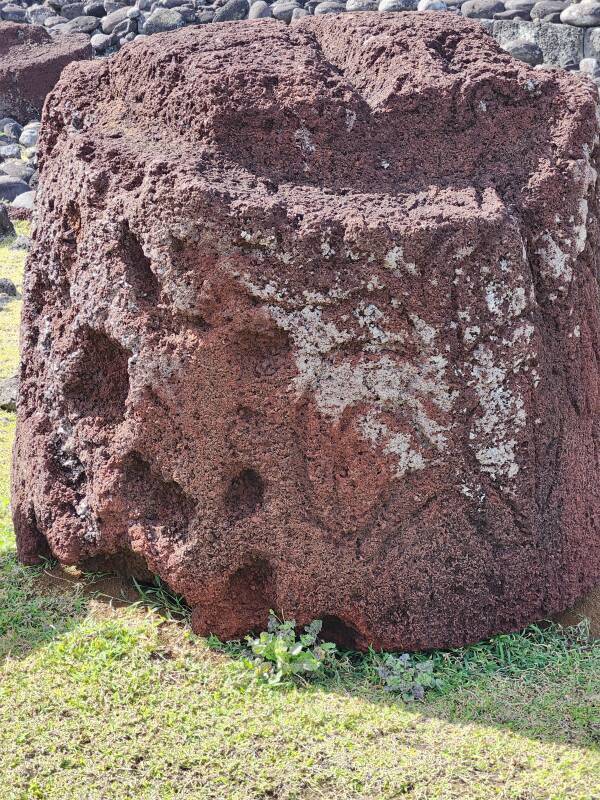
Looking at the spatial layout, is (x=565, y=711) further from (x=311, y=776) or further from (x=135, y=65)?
(x=135, y=65)

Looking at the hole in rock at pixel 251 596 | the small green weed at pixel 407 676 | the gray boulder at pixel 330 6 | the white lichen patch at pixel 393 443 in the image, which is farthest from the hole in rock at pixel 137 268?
the gray boulder at pixel 330 6

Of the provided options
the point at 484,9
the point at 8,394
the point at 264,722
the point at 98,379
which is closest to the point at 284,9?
the point at 484,9

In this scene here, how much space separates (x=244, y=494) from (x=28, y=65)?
1093 cm

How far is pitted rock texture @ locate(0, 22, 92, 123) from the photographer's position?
1251cm

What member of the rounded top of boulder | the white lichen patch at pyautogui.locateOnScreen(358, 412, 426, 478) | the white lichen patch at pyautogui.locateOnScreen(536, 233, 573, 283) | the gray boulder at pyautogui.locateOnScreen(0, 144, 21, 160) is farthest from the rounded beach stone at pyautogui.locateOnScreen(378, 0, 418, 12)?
the white lichen patch at pyautogui.locateOnScreen(358, 412, 426, 478)

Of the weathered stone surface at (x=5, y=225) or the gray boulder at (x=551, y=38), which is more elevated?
the gray boulder at (x=551, y=38)

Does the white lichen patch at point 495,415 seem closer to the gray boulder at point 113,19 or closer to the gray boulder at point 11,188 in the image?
the gray boulder at point 11,188

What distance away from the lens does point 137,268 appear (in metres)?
2.96

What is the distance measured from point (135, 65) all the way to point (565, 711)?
2344 mm

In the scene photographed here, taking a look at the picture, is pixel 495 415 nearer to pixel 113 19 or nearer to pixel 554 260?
pixel 554 260

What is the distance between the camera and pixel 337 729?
8.89 feet

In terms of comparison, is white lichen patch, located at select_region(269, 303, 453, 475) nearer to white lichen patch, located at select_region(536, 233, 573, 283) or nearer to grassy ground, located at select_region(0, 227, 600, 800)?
white lichen patch, located at select_region(536, 233, 573, 283)

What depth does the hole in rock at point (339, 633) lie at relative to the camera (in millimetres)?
3033

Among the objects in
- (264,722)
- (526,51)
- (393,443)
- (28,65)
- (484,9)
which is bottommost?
(264,722)
